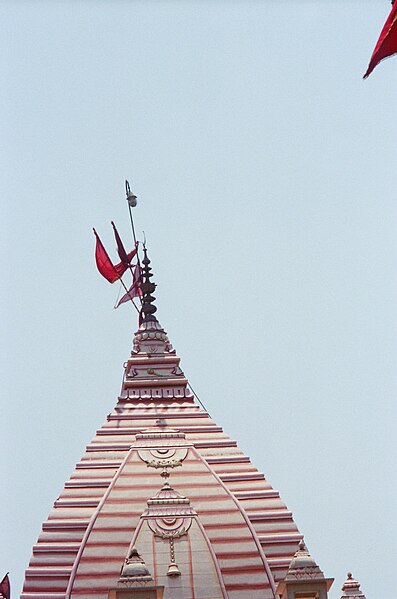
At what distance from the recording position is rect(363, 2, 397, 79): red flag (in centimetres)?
1866

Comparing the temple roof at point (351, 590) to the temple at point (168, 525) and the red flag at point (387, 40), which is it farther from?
the red flag at point (387, 40)

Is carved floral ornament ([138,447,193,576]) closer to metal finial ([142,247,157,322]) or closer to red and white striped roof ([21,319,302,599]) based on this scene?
red and white striped roof ([21,319,302,599])

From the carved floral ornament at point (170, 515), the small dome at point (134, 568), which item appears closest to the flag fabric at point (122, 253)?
the carved floral ornament at point (170, 515)

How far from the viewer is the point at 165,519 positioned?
128 feet

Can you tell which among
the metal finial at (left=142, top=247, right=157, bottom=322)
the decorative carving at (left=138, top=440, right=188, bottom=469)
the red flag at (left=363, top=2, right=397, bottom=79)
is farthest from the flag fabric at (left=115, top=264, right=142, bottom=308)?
the red flag at (left=363, top=2, right=397, bottom=79)

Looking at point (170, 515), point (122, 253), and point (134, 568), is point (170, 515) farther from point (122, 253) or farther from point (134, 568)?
point (122, 253)

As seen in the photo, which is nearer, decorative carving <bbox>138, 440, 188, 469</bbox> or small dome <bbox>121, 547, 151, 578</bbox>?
small dome <bbox>121, 547, 151, 578</bbox>

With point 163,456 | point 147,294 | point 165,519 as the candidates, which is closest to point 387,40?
point 165,519

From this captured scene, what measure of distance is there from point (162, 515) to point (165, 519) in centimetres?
15

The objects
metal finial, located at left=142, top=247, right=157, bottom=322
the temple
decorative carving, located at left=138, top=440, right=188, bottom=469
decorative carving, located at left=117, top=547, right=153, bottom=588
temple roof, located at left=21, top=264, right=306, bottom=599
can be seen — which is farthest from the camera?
metal finial, located at left=142, top=247, right=157, bottom=322

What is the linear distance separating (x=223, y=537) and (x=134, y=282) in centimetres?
1387

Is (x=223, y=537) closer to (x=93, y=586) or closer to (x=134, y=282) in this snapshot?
(x=93, y=586)

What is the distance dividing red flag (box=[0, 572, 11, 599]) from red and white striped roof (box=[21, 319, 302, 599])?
68 cm

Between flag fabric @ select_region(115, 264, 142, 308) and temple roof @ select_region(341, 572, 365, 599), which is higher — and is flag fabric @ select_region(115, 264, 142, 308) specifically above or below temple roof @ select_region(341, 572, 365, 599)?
above
